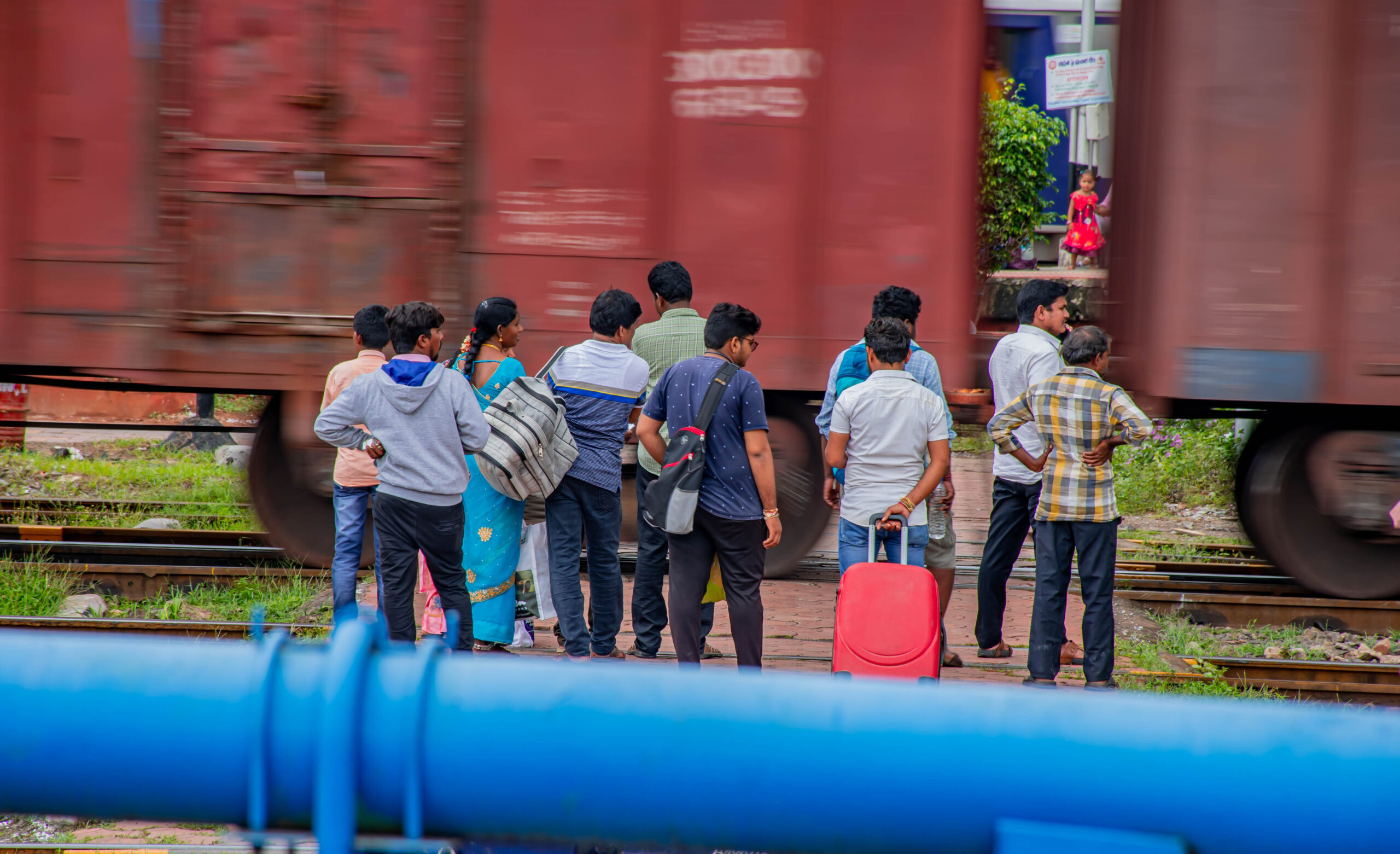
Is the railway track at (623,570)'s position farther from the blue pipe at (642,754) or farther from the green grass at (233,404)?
the green grass at (233,404)

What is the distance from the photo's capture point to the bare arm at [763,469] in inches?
174

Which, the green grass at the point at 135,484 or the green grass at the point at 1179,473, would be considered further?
the green grass at the point at 1179,473

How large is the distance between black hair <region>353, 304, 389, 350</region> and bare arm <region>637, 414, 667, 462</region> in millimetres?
1437

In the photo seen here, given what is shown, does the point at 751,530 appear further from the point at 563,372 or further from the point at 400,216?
the point at 400,216

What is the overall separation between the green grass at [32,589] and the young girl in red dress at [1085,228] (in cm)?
930

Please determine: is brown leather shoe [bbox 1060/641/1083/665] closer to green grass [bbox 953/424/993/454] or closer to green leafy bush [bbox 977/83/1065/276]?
green grass [bbox 953/424/993/454]

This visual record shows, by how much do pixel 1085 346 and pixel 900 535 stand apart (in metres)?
1.22

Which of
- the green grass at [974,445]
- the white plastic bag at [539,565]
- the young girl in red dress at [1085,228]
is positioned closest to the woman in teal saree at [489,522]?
the white plastic bag at [539,565]

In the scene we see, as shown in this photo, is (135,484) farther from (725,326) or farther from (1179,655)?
(1179,655)

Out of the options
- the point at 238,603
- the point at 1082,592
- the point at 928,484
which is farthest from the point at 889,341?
the point at 238,603

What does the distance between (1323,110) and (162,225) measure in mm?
6581

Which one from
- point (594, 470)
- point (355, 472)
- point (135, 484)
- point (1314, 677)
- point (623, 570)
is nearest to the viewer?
point (594, 470)

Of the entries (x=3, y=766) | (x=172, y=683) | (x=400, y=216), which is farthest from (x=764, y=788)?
(x=400, y=216)

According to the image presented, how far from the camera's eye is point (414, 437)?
4477 mm
